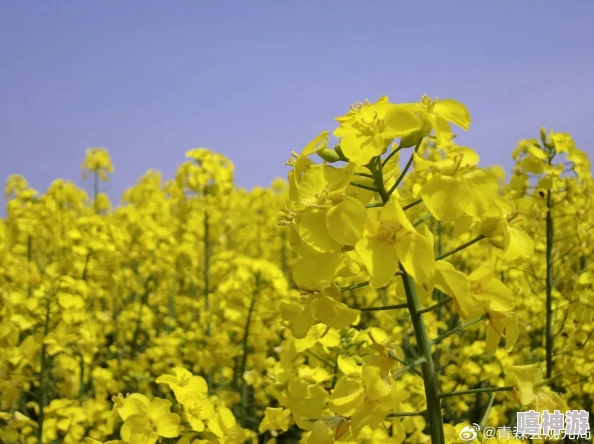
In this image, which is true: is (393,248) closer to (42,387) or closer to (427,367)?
(427,367)

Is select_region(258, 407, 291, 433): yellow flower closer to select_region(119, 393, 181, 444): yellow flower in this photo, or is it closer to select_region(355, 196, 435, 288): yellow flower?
select_region(119, 393, 181, 444): yellow flower

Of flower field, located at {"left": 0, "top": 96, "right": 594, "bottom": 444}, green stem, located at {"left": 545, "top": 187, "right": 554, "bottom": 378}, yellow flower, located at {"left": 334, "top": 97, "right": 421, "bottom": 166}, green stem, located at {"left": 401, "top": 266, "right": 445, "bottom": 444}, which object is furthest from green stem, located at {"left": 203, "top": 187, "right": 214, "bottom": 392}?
yellow flower, located at {"left": 334, "top": 97, "right": 421, "bottom": 166}

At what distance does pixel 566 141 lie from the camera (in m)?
4.17

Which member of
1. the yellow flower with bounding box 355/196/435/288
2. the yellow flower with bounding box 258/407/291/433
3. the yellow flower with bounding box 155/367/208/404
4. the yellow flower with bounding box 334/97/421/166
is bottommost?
the yellow flower with bounding box 258/407/291/433

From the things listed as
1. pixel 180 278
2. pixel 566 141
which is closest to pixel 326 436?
pixel 566 141

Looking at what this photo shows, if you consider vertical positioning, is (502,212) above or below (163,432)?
above

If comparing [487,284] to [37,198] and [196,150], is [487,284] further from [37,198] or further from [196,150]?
[37,198]

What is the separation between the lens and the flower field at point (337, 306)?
161 cm

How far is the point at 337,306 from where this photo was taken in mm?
1666

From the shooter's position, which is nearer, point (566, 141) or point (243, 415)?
point (566, 141)

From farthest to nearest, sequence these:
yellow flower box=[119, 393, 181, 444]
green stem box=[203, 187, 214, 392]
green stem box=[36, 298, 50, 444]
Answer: green stem box=[203, 187, 214, 392] < green stem box=[36, 298, 50, 444] < yellow flower box=[119, 393, 181, 444]

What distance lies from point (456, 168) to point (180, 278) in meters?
7.56

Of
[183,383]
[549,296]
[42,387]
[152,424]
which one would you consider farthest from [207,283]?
[152,424]

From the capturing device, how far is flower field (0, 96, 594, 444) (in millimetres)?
1606
